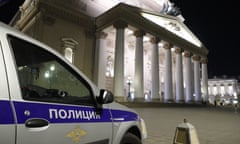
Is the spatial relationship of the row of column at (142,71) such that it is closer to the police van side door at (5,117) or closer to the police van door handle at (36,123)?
the police van door handle at (36,123)

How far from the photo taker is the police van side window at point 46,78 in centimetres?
196

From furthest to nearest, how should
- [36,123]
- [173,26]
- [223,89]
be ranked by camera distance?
1. [223,89]
2. [173,26]
3. [36,123]

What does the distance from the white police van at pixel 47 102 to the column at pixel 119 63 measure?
17.8 m

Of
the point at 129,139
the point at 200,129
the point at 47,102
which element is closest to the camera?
the point at 47,102

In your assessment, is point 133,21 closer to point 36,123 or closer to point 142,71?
point 142,71

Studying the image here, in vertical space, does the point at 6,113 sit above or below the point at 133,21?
below

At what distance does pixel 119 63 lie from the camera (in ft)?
70.9

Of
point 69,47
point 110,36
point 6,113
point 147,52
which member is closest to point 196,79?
point 147,52

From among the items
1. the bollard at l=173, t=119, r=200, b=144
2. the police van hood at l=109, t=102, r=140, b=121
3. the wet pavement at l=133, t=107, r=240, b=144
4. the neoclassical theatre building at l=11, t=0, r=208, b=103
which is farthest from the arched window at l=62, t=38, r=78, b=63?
the police van hood at l=109, t=102, r=140, b=121

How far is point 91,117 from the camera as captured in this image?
8.01 ft

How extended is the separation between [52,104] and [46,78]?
22.4 inches

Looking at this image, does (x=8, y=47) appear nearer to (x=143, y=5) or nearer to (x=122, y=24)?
(x=122, y=24)

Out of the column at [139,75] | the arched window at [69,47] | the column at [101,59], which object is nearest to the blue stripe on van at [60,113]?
the column at [139,75]

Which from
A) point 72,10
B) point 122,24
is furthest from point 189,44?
point 72,10
